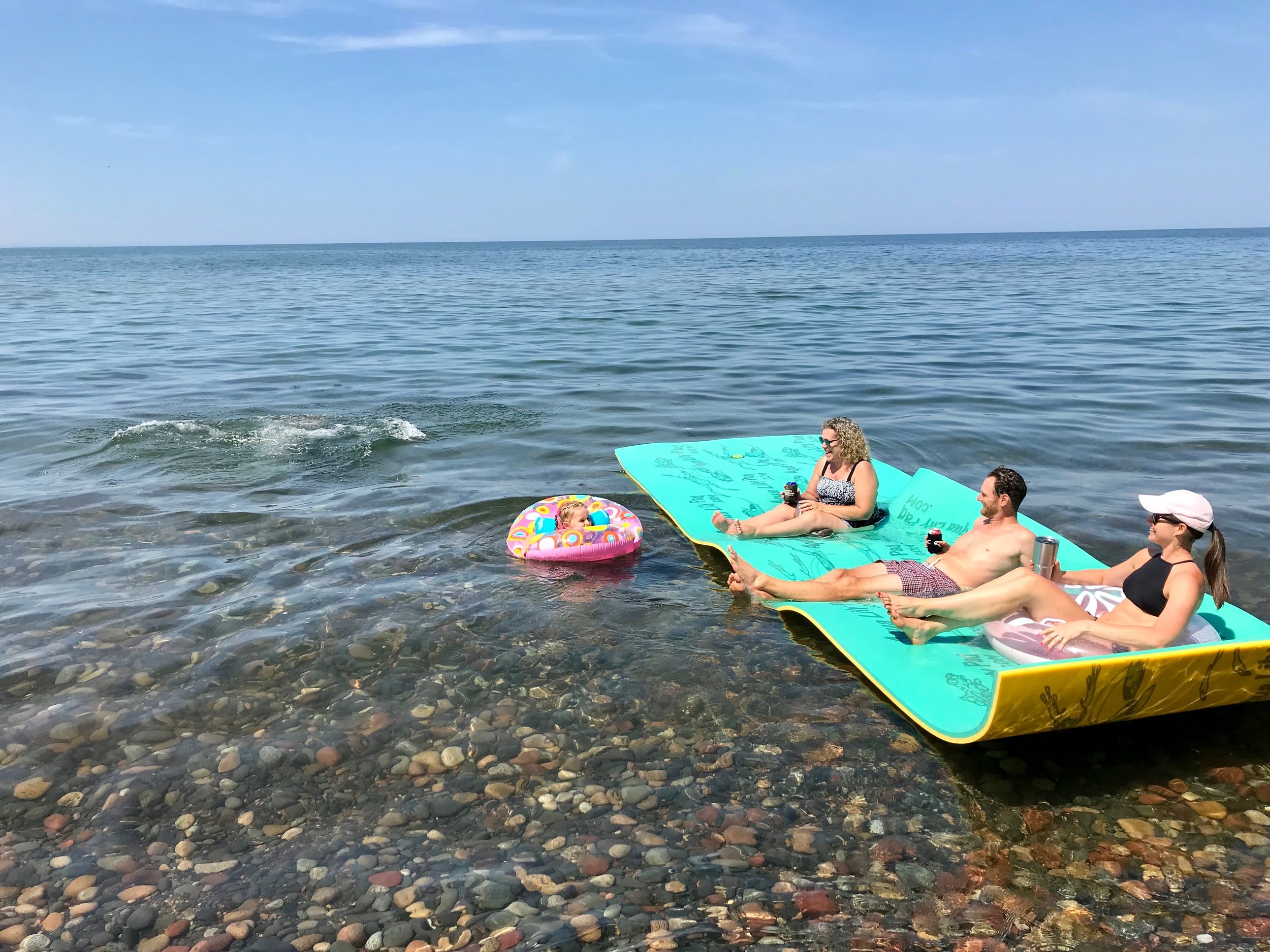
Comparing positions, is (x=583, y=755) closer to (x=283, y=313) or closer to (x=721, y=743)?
(x=721, y=743)

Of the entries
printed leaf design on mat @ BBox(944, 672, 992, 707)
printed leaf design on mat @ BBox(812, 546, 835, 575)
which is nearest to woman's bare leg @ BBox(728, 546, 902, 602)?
printed leaf design on mat @ BBox(812, 546, 835, 575)

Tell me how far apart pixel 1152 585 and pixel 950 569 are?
4.65 ft

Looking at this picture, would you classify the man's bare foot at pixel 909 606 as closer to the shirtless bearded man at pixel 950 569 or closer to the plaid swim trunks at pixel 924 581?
the shirtless bearded man at pixel 950 569

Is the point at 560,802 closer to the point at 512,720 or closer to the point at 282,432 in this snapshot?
the point at 512,720

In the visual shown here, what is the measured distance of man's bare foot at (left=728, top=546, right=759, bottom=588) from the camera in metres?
7.05

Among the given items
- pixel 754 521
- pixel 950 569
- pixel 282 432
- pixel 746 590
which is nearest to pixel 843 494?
pixel 754 521

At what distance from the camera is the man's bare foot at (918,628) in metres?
5.96

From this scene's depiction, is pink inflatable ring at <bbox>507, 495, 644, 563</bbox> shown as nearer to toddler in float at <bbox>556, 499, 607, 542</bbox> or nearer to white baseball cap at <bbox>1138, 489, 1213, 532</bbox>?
toddler in float at <bbox>556, 499, 607, 542</bbox>

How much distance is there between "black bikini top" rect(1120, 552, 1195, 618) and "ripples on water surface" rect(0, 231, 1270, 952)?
0.76 metres

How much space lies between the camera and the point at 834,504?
8609 mm

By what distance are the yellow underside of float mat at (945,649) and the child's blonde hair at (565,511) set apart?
0.97 metres

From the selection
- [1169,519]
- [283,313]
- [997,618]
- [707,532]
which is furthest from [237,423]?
[283,313]

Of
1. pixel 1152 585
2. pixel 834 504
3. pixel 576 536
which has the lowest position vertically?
pixel 576 536

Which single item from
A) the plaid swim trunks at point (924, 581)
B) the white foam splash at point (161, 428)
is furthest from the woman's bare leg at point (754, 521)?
the white foam splash at point (161, 428)
